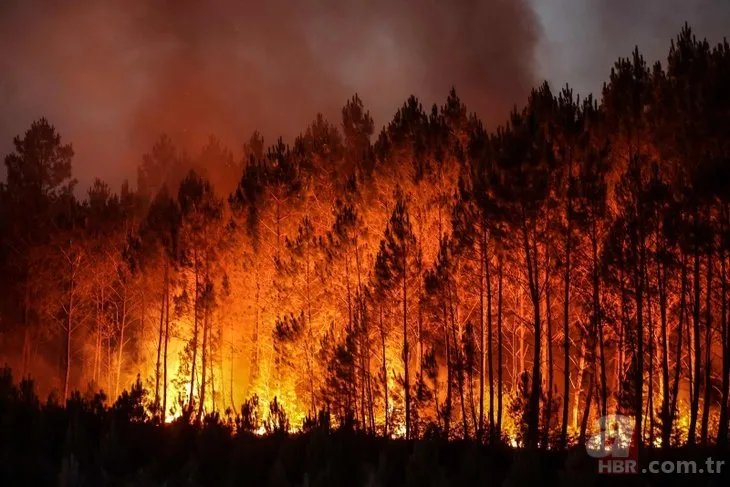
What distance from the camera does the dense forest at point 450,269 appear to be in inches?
664

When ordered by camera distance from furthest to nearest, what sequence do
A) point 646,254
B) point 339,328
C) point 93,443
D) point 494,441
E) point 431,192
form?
point 339,328 < point 431,192 < point 646,254 < point 494,441 < point 93,443

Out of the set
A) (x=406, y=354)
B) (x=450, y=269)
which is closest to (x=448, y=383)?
(x=406, y=354)

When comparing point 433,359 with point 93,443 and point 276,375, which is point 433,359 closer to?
point 276,375

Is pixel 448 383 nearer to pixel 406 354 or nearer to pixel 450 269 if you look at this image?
pixel 406 354

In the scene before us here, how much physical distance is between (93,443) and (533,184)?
12.3 m

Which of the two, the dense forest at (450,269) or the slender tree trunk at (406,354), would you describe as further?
the slender tree trunk at (406,354)

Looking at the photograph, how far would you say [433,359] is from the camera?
18.9m

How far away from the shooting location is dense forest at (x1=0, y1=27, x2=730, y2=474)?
1687 centimetres

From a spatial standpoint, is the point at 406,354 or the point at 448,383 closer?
the point at 448,383

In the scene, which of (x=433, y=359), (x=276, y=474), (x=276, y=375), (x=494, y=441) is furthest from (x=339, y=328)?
(x=276, y=474)

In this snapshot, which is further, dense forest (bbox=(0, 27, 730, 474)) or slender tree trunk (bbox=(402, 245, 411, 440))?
slender tree trunk (bbox=(402, 245, 411, 440))

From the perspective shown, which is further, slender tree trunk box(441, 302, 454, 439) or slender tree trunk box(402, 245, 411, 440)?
slender tree trunk box(402, 245, 411, 440)

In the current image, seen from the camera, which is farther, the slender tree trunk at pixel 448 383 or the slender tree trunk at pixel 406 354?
the slender tree trunk at pixel 406 354

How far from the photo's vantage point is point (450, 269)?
64.7ft
